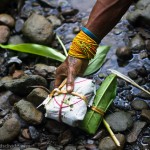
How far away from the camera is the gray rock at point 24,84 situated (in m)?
2.51

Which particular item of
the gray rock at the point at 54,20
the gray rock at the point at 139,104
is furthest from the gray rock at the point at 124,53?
the gray rock at the point at 54,20

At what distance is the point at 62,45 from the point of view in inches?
121

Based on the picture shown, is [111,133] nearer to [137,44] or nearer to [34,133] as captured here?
[34,133]

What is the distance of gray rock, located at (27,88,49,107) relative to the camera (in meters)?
2.44

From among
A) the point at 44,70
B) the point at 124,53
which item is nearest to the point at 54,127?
the point at 44,70

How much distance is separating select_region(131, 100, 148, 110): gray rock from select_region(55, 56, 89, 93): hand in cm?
48

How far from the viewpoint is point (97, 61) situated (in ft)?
9.24

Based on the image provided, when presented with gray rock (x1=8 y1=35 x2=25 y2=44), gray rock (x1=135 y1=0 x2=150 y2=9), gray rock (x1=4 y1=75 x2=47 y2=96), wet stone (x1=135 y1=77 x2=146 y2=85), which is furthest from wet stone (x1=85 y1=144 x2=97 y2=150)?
gray rock (x1=135 y1=0 x2=150 y2=9)

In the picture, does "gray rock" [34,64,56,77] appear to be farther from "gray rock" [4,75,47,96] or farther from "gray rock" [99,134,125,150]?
"gray rock" [99,134,125,150]

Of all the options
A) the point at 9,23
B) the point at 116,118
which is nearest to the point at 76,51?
the point at 116,118

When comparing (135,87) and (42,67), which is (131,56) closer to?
(135,87)

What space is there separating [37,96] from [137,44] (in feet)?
3.54

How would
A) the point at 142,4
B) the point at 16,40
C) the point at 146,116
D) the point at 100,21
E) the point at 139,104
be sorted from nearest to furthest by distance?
the point at 100,21, the point at 146,116, the point at 139,104, the point at 16,40, the point at 142,4

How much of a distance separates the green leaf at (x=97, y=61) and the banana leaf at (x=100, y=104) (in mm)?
337
